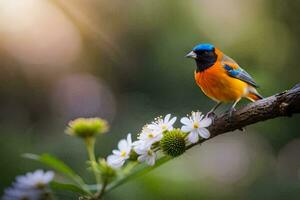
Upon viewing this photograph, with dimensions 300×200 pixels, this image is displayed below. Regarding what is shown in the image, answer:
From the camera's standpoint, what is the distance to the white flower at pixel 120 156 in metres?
A: 1.42

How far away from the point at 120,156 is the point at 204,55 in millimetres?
1173

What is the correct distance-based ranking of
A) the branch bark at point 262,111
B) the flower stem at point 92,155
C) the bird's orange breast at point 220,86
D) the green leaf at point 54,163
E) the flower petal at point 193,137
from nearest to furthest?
1. the green leaf at point 54,163
2. the flower stem at point 92,155
3. the flower petal at point 193,137
4. the branch bark at point 262,111
5. the bird's orange breast at point 220,86

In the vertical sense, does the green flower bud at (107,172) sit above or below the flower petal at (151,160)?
below

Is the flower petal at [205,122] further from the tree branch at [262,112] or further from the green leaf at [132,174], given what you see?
the green leaf at [132,174]

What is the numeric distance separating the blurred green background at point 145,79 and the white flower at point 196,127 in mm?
2089

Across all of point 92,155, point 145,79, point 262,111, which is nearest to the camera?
point 92,155

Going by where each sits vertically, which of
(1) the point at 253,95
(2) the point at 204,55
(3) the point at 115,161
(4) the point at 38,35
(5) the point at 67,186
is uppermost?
(4) the point at 38,35

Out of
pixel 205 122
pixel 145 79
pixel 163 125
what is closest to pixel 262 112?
pixel 205 122

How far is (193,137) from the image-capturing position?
155 centimetres

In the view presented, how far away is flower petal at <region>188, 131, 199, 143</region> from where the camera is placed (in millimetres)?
1541

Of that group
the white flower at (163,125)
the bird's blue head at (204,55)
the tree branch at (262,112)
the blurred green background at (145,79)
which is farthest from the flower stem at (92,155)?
the blurred green background at (145,79)

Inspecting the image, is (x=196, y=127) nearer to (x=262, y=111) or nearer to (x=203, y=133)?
(x=203, y=133)

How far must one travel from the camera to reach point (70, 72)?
7.40 m

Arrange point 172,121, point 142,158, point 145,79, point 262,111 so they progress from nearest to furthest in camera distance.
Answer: point 142,158 < point 172,121 < point 262,111 < point 145,79
